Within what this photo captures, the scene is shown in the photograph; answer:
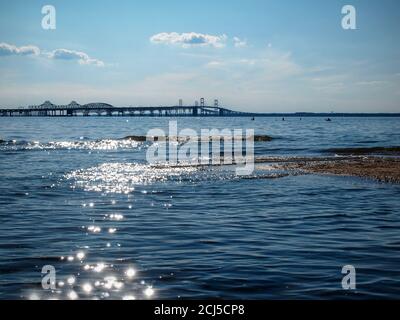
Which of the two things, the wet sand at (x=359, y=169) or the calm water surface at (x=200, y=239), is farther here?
the wet sand at (x=359, y=169)

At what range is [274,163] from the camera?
3094 cm

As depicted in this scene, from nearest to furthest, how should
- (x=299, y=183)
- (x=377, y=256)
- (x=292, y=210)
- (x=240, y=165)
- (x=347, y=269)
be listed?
(x=347, y=269) < (x=377, y=256) < (x=292, y=210) < (x=299, y=183) < (x=240, y=165)

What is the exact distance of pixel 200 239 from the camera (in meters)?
11.1

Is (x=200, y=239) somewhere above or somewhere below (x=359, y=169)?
below

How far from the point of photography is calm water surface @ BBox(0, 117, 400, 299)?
7965 mm

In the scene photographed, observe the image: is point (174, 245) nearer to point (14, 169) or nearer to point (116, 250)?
point (116, 250)

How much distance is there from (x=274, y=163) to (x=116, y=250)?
2192 cm

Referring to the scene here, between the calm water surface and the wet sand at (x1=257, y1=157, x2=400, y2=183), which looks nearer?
the calm water surface

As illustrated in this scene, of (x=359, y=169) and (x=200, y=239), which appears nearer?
(x=200, y=239)

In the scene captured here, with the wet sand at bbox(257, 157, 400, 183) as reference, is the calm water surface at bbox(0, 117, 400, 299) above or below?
below

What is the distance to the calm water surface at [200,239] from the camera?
7.96 m

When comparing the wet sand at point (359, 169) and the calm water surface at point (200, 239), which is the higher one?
the wet sand at point (359, 169)

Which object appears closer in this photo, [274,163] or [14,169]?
[14,169]
